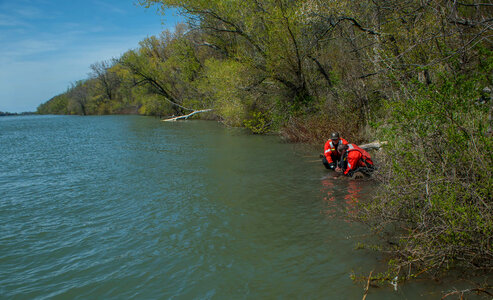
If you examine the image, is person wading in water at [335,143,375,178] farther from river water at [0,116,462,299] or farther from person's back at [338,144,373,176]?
river water at [0,116,462,299]

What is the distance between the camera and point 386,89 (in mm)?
8102

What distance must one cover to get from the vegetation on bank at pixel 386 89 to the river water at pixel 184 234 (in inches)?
31.2

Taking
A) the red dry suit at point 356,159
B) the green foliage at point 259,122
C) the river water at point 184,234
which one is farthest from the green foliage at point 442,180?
the green foliage at point 259,122

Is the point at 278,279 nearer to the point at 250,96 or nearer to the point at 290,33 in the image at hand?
the point at 290,33

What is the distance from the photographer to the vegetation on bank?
439 cm

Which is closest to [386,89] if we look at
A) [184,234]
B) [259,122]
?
[184,234]

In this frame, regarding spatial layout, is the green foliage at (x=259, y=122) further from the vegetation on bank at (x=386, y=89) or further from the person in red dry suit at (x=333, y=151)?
the person in red dry suit at (x=333, y=151)

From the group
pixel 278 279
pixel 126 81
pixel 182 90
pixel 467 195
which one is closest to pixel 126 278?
pixel 278 279

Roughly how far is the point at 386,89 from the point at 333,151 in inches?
128

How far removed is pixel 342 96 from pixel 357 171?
21.0 ft

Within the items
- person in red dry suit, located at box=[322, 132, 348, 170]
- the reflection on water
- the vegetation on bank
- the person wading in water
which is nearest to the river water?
the reflection on water

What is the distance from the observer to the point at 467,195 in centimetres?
415

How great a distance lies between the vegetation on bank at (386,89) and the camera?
4.39 meters

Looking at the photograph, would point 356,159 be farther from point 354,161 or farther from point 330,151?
point 330,151
